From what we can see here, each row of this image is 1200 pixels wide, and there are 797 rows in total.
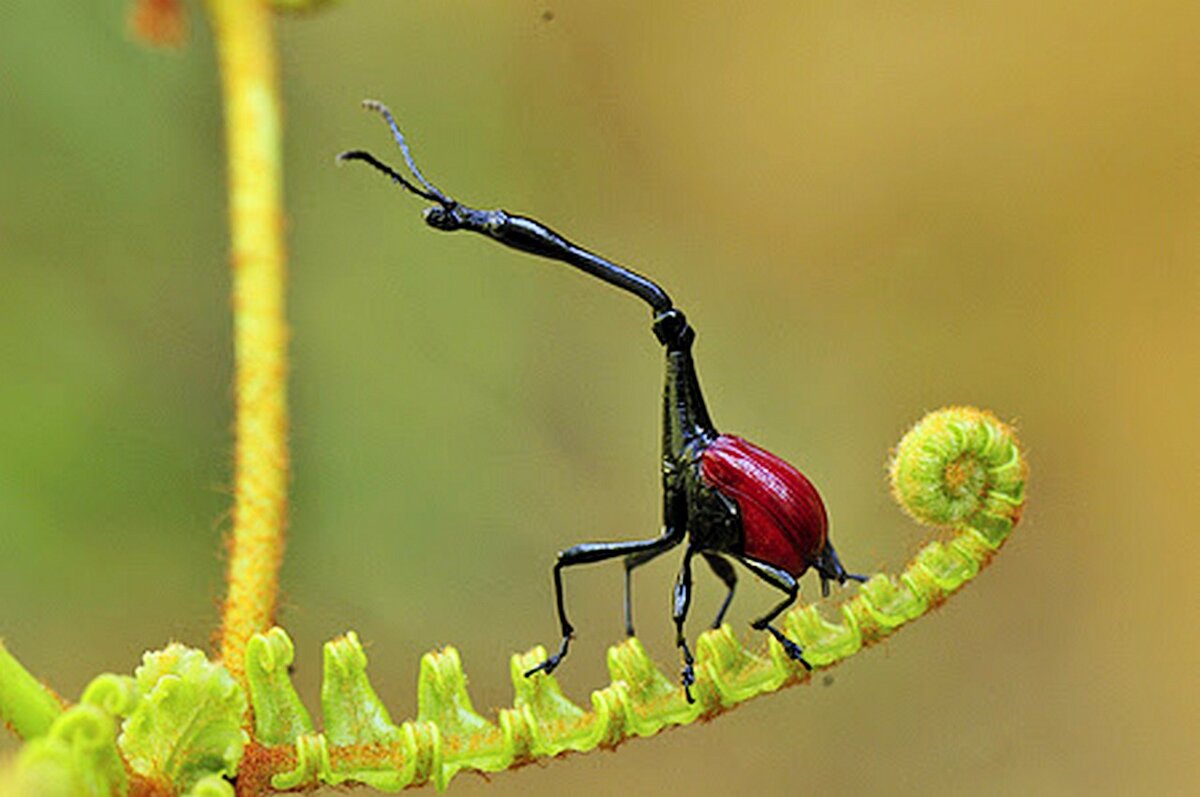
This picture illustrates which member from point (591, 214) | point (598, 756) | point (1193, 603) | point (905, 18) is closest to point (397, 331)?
point (591, 214)

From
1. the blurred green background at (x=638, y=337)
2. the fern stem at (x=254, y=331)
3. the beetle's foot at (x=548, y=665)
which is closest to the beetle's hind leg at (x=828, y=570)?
the beetle's foot at (x=548, y=665)

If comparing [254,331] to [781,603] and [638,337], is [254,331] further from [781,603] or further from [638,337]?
[638,337]

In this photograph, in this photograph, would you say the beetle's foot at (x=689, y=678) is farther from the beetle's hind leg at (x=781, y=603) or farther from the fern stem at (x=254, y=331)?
the fern stem at (x=254, y=331)

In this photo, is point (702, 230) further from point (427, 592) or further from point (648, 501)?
point (427, 592)

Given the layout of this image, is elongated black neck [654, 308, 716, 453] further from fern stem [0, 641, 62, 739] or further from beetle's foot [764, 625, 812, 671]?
fern stem [0, 641, 62, 739]

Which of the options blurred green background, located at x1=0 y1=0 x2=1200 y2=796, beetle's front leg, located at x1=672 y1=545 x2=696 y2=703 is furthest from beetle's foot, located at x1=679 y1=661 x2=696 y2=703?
blurred green background, located at x1=0 y1=0 x2=1200 y2=796

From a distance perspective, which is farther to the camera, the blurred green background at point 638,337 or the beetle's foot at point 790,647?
the blurred green background at point 638,337
